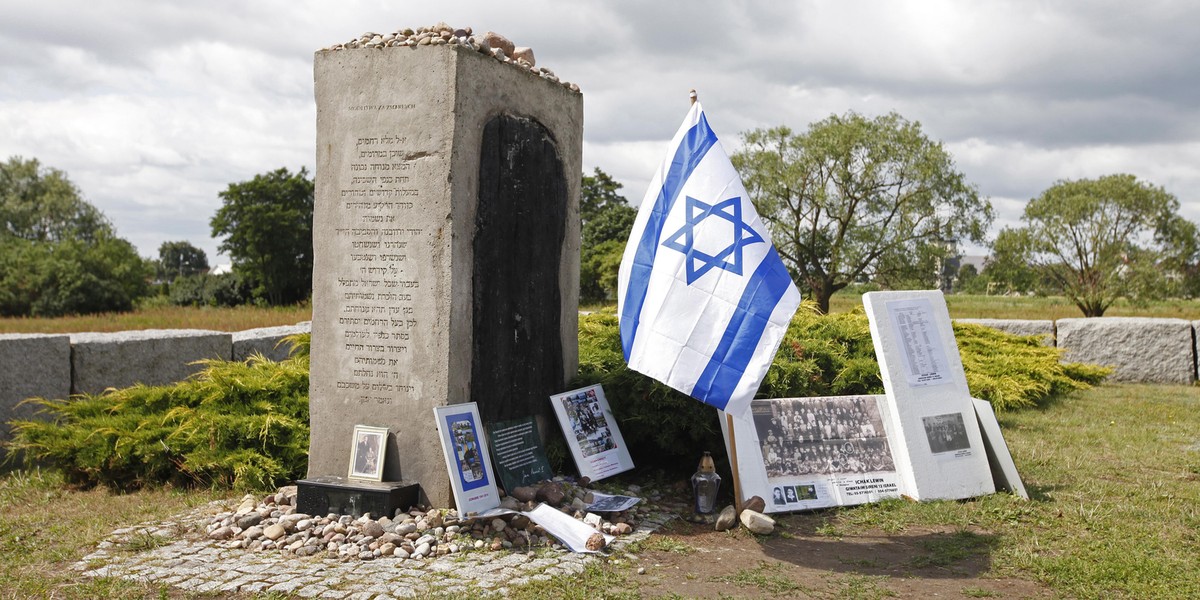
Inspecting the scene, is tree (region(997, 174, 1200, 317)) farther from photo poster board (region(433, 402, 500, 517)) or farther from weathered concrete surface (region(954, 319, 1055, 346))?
photo poster board (region(433, 402, 500, 517))

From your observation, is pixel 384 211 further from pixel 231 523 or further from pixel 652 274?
pixel 231 523

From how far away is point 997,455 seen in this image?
605cm

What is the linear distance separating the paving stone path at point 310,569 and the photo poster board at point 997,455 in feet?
8.89

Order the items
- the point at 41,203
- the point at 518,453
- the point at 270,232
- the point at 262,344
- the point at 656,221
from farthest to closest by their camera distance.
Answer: the point at 41,203 < the point at 270,232 < the point at 262,344 < the point at 518,453 < the point at 656,221

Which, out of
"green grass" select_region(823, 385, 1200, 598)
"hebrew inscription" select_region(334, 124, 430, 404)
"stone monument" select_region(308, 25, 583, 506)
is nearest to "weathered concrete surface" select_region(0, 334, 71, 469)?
"stone monument" select_region(308, 25, 583, 506)

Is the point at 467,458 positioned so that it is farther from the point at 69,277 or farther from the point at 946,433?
the point at 69,277

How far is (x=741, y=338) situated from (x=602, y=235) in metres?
40.9

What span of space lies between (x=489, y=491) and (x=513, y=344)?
113 centimetres

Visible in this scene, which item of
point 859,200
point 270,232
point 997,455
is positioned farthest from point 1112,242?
point 270,232

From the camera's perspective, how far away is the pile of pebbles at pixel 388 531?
4.82 m

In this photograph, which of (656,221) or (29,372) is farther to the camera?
(29,372)

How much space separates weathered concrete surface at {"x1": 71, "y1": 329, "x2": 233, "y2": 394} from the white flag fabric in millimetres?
5086

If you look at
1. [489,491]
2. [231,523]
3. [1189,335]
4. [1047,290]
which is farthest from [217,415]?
[1047,290]

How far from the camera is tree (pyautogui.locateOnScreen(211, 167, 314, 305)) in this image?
138ft
